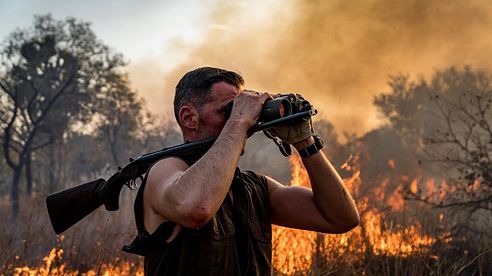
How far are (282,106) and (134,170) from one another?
836 millimetres

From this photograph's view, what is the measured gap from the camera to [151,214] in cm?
217

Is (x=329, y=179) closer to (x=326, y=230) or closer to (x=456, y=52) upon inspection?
(x=326, y=230)

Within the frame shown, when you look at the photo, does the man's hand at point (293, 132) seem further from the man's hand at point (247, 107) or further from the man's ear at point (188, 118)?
the man's ear at point (188, 118)

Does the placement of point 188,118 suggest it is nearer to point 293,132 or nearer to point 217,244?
point 293,132

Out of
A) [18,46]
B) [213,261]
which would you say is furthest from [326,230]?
[18,46]

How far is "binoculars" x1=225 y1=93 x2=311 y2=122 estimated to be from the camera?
227cm

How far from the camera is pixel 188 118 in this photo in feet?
8.04

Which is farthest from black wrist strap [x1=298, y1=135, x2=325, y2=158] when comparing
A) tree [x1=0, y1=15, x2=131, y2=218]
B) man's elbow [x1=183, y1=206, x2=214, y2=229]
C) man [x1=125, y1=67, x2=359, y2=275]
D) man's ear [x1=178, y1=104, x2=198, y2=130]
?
tree [x1=0, y1=15, x2=131, y2=218]

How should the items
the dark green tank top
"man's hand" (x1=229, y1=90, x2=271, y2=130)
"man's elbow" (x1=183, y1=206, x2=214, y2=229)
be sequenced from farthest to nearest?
1. "man's hand" (x1=229, y1=90, x2=271, y2=130)
2. the dark green tank top
3. "man's elbow" (x1=183, y1=206, x2=214, y2=229)

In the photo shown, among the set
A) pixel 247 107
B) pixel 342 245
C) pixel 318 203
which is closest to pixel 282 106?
pixel 247 107

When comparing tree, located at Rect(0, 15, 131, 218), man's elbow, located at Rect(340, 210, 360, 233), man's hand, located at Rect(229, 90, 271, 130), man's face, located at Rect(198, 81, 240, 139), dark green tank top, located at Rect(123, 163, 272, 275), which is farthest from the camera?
tree, located at Rect(0, 15, 131, 218)

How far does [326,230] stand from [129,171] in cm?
110

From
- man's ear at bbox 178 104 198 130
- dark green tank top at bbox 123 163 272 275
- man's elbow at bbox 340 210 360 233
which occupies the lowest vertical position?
dark green tank top at bbox 123 163 272 275

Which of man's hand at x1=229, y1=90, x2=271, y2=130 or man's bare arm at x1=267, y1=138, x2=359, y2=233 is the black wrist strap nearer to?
man's bare arm at x1=267, y1=138, x2=359, y2=233
